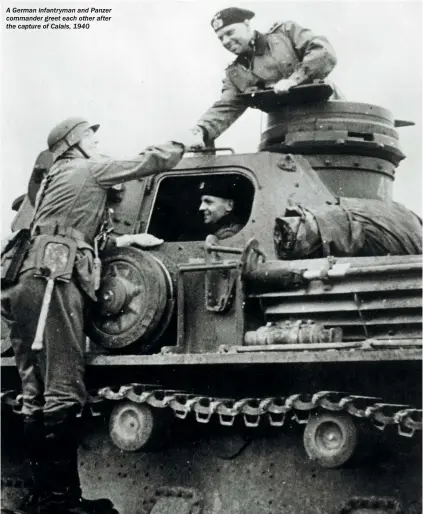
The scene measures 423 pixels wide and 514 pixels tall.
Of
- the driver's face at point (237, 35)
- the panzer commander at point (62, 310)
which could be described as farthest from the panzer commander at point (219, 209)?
the driver's face at point (237, 35)

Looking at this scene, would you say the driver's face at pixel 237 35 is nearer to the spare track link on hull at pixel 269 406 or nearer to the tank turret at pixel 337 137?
the tank turret at pixel 337 137

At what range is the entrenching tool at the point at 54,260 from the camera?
8164 millimetres

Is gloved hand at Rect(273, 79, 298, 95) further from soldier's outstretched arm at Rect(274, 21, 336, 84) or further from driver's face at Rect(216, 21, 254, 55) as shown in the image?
driver's face at Rect(216, 21, 254, 55)

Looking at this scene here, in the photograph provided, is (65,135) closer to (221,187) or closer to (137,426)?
(221,187)

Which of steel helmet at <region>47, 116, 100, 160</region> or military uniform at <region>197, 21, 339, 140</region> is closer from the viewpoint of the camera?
steel helmet at <region>47, 116, 100, 160</region>

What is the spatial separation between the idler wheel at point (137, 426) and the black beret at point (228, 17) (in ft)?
12.9

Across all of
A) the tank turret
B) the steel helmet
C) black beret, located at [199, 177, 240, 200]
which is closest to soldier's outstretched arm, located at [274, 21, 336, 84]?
the tank turret

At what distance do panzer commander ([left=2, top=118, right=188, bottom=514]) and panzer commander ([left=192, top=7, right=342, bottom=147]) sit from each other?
148cm

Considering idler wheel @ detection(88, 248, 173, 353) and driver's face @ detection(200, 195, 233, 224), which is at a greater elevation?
driver's face @ detection(200, 195, 233, 224)

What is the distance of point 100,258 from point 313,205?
187 cm

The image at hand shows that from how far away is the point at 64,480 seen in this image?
838cm

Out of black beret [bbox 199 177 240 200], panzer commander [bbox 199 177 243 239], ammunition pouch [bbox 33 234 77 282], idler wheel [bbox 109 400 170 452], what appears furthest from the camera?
black beret [bbox 199 177 240 200]

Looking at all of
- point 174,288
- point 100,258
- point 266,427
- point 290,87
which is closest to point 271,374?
point 266,427

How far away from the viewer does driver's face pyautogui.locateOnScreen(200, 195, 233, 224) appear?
9281 millimetres
